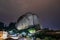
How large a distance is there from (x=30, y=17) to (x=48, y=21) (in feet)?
0.75

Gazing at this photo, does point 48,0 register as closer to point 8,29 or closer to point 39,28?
point 39,28

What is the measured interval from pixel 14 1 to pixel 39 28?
46cm

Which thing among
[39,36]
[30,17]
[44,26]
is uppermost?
[30,17]

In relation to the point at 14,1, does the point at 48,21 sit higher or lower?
lower

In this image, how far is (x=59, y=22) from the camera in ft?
5.73

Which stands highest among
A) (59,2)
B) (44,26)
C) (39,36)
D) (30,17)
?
(59,2)

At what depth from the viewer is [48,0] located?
1.80 m

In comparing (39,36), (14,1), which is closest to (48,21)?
(39,36)

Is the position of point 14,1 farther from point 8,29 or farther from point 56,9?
point 56,9

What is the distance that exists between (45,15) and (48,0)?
0.20 meters

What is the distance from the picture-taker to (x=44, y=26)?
5.74 ft

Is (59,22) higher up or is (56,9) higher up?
(56,9)

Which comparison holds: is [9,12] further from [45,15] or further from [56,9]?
[56,9]

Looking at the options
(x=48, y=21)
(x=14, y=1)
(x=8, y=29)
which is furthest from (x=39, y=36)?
(x=14, y=1)
